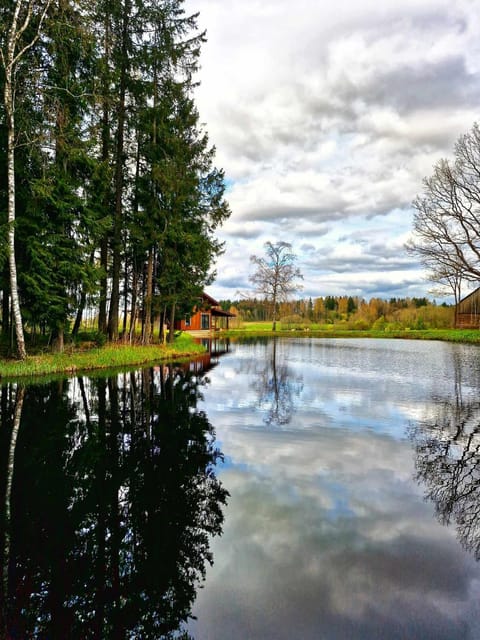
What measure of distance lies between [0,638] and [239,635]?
1406 mm

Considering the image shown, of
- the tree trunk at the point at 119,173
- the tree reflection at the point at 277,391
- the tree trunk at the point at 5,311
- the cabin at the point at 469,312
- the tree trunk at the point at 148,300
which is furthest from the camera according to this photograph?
the cabin at the point at 469,312

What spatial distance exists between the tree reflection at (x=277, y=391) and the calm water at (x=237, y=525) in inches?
15.8

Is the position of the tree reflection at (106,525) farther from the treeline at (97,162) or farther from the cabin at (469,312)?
the cabin at (469,312)

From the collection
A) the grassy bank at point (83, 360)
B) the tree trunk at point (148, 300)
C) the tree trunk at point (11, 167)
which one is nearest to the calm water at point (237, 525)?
the grassy bank at point (83, 360)

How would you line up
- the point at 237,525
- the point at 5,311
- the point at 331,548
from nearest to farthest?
1. the point at 331,548
2. the point at 237,525
3. the point at 5,311

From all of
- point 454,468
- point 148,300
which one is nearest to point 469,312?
point 148,300

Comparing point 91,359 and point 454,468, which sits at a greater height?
point 91,359

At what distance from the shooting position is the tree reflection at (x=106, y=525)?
241 cm

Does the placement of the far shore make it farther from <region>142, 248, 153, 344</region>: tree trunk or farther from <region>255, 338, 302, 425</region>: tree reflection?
<region>255, 338, 302, 425</region>: tree reflection

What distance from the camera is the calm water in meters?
2.41

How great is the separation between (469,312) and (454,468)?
40.9 meters

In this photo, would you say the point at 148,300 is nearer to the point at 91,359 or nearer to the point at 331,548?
the point at 91,359

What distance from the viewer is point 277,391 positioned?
1073 cm

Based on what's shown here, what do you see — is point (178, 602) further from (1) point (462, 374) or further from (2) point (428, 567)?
(1) point (462, 374)
